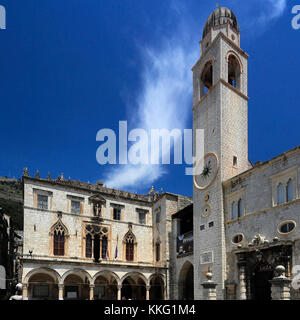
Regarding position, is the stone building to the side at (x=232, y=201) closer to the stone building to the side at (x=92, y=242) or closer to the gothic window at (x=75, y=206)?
the stone building to the side at (x=92, y=242)

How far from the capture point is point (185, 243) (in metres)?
30.2

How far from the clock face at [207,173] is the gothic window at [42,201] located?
14.6 m

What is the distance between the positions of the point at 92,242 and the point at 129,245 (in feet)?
13.8

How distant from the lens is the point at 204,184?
25891mm

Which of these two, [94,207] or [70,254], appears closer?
[70,254]

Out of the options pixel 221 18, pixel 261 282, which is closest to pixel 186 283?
pixel 261 282

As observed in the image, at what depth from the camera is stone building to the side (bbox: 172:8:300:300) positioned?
61.3 feet

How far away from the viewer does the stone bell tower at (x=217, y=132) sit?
78.7 ft

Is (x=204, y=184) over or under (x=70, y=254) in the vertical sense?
over

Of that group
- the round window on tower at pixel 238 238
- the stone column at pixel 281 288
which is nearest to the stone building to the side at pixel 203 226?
the stone column at pixel 281 288
